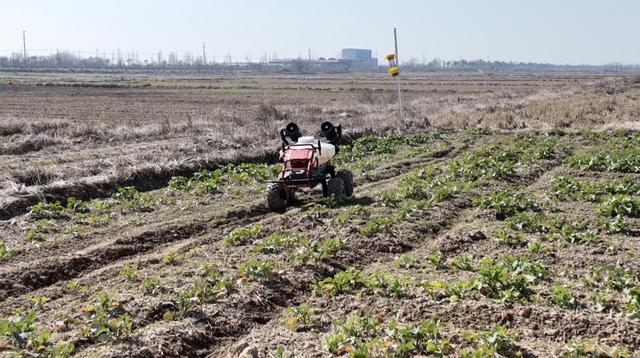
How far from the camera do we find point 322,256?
9.36 metres

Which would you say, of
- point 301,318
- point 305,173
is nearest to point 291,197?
point 305,173

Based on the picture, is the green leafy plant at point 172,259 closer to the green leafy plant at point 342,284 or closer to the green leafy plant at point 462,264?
the green leafy plant at point 342,284

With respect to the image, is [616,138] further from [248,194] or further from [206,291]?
[206,291]

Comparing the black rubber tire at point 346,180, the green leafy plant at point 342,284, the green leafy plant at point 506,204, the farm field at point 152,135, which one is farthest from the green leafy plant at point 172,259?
the green leafy plant at point 506,204

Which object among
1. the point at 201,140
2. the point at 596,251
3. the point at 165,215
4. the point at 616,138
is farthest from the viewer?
the point at 616,138

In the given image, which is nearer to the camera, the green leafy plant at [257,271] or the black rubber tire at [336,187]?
the green leafy plant at [257,271]

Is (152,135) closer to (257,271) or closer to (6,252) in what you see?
(6,252)

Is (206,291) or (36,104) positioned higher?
(36,104)

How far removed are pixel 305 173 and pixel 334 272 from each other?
12.9ft

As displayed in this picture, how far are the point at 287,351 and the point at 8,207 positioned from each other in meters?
8.70

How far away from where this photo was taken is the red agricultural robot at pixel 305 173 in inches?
504

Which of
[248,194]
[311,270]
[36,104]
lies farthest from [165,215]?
[36,104]

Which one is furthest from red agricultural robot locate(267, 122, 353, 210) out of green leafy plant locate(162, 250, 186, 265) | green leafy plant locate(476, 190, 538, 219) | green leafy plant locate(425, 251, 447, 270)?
green leafy plant locate(425, 251, 447, 270)

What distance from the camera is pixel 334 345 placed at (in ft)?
20.8
